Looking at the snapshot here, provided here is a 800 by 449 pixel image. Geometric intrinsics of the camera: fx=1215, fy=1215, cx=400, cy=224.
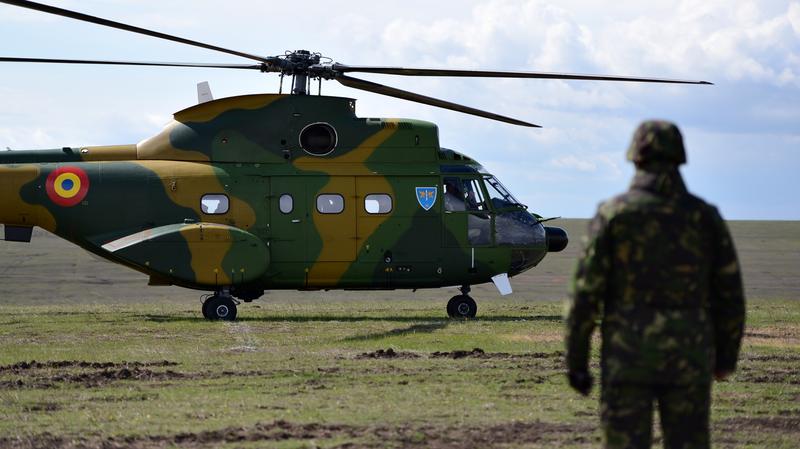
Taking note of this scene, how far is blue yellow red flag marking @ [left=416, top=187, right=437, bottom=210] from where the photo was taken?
2116 centimetres

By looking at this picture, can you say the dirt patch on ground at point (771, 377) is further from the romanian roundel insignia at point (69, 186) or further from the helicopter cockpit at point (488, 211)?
the romanian roundel insignia at point (69, 186)

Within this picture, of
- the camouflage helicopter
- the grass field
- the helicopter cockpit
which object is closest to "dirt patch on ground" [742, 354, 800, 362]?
the grass field

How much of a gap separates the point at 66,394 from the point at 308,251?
9.20 meters

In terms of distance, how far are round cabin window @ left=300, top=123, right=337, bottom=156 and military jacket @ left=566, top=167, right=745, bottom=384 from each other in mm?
14546

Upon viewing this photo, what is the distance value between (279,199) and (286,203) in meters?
0.14

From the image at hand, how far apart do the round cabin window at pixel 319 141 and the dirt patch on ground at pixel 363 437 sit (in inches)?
442

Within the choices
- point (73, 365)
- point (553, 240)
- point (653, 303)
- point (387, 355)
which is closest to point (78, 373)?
A: point (73, 365)

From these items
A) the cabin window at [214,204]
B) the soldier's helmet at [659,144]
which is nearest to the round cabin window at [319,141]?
the cabin window at [214,204]

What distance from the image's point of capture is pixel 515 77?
61.6 feet

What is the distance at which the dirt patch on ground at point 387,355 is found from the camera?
14.9m

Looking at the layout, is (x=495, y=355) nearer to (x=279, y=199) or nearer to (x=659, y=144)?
(x=279, y=199)

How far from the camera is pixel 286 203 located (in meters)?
20.9

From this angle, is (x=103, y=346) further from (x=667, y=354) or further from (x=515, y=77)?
(x=667, y=354)

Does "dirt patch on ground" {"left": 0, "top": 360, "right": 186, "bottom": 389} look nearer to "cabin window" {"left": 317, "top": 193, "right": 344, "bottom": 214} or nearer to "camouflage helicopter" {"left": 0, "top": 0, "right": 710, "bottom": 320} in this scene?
"camouflage helicopter" {"left": 0, "top": 0, "right": 710, "bottom": 320}
